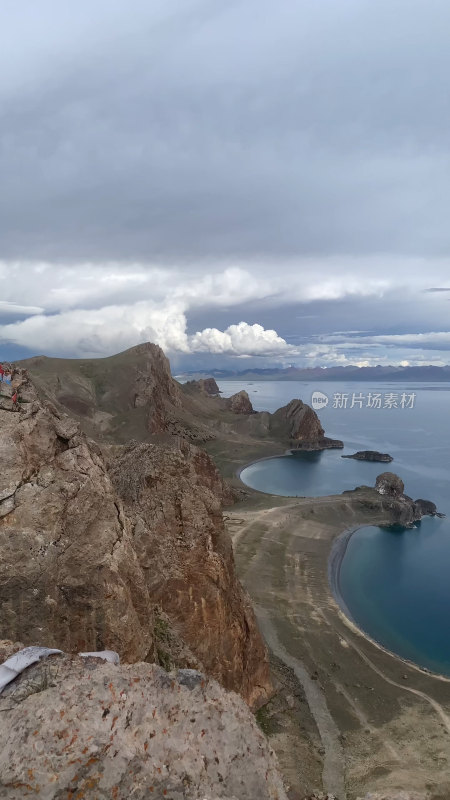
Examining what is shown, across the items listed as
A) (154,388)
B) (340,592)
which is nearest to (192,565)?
(340,592)

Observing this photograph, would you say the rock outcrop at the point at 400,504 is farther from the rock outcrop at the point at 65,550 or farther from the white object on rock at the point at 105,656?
the white object on rock at the point at 105,656

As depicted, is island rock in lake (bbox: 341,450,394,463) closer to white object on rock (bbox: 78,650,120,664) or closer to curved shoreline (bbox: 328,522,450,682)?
curved shoreline (bbox: 328,522,450,682)

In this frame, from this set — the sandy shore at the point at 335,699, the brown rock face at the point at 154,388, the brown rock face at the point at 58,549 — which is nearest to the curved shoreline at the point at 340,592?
the sandy shore at the point at 335,699

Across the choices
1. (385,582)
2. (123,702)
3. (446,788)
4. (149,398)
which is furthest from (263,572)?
(149,398)

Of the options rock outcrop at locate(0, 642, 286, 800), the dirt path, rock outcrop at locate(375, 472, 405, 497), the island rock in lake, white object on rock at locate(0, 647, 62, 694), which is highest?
white object on rock at locate(0, 647, 62, 694)

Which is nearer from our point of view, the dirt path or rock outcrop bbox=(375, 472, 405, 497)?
the dirt path

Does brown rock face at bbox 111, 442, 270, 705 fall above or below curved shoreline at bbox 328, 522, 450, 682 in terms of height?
above

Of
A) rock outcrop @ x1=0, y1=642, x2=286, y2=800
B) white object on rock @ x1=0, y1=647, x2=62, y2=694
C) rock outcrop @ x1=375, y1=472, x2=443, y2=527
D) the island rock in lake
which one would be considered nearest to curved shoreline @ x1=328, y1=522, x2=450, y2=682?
rock outcrop @ x1=375, y1=472, x2=443, y2=527
